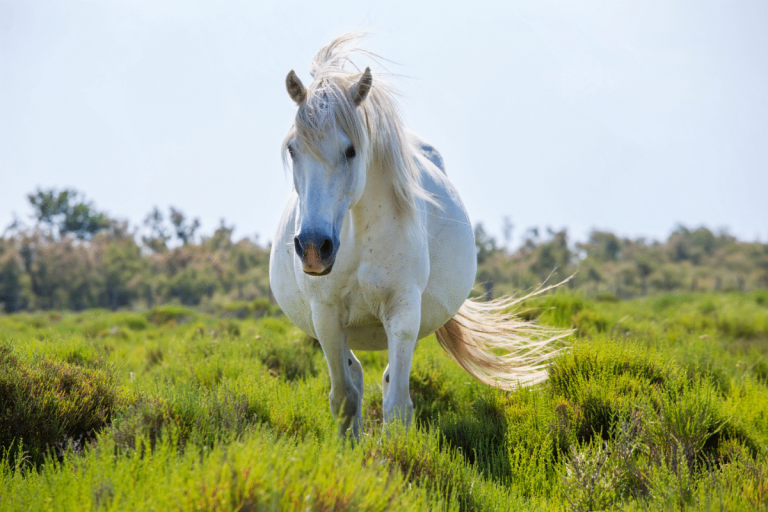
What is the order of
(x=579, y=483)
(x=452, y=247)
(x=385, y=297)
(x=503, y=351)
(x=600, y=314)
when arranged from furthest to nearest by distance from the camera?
(x=600, y=314)
(x=503, y=351)
(x=452, y=247)
(x=385, y=297)
(x=579, y=483)

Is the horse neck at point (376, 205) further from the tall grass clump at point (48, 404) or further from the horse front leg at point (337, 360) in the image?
the tall grass clump at point (48, 404)

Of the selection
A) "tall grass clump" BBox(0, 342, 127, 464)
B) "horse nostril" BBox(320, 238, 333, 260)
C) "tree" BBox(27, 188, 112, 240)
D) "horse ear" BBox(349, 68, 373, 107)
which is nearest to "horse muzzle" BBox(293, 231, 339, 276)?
"horse nostril" BBox(320, 238, 333, 260)

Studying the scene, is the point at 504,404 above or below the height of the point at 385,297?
below

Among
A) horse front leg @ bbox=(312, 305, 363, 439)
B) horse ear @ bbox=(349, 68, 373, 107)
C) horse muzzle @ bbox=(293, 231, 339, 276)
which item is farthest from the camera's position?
horse front leg @ bbox=(312, 305, 363, 439)

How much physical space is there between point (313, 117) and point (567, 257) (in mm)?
22823

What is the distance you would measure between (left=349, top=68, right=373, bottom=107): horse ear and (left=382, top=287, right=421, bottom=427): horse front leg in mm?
920

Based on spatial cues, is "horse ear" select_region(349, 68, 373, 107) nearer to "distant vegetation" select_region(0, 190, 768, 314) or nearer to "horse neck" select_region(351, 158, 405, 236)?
"horse neck" select_region(351, 158, 405, 236)

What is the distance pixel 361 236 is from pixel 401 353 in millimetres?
588

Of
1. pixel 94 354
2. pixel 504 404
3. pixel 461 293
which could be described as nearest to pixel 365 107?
pixel 461 293

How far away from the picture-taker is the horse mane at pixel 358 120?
2186mm

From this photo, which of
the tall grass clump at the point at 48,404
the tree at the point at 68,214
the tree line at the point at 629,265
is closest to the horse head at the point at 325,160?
the tall grass clump at the point at 48,404

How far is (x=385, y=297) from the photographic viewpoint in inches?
102

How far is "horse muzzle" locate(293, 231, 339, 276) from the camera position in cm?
198

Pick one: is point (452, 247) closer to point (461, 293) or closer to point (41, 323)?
point (461, 293)
